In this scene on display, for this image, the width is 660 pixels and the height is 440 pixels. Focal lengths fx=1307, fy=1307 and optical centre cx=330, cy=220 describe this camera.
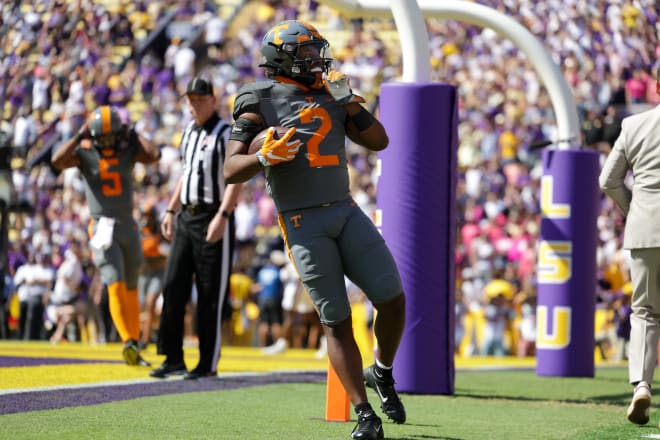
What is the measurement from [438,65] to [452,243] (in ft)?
46.5

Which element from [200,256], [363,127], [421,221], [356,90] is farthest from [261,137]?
[356,90]

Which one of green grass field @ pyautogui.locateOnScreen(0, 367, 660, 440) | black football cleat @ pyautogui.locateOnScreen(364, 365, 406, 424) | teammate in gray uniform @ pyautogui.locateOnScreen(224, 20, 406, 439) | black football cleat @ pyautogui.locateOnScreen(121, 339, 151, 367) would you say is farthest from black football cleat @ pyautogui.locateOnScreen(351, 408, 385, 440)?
black football cleat @ pyautogui.locateOnScreen(121, 339, 151, 367)

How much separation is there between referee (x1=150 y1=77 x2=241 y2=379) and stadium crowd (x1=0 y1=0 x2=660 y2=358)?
5.41 metres

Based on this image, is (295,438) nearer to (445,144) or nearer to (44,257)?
(445,144)

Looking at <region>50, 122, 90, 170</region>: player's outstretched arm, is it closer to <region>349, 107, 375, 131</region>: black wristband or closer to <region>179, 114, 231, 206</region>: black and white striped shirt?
<region>179, 114, 231, 206</region>: black and white striped shirt

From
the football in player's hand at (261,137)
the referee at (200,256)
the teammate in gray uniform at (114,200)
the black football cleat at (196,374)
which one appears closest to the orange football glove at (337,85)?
the football in player's hand at (261,137)

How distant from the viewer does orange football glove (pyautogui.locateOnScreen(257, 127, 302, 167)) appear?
504 cm

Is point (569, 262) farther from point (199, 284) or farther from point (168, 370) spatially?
point (168, 370)

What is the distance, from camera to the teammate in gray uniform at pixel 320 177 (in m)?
5.21

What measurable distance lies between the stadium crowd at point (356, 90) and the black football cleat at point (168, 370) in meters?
5.58

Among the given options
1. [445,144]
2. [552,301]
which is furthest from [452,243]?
[552,301]

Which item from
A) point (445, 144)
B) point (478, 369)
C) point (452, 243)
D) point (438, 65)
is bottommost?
point (478, 369)

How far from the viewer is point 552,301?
1039 cm

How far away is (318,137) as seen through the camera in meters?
5.27
